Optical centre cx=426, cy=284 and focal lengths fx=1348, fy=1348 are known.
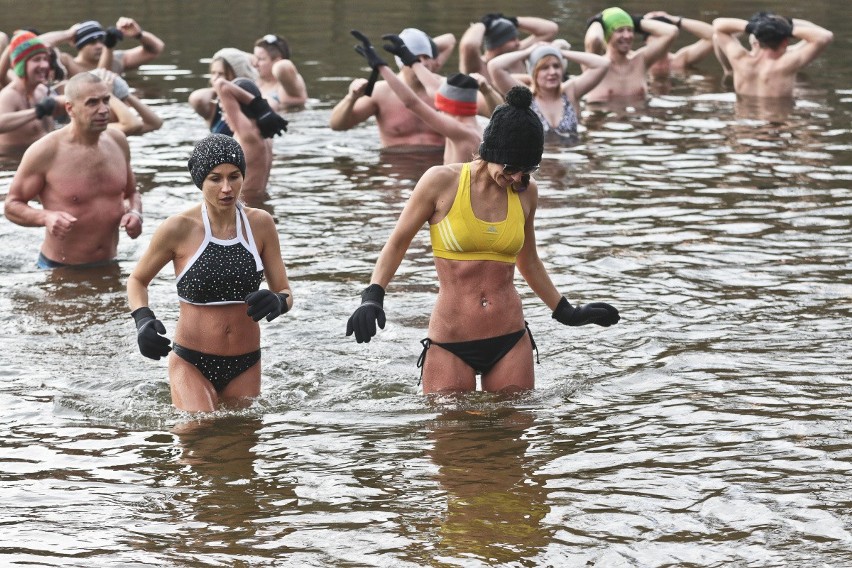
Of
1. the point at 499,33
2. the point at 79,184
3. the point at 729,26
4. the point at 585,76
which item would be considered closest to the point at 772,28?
the point at 729,26

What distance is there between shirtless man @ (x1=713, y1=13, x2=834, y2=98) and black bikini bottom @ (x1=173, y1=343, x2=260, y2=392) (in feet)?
38.6

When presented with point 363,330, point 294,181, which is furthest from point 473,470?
point 294,181

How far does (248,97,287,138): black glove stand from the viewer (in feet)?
38.2

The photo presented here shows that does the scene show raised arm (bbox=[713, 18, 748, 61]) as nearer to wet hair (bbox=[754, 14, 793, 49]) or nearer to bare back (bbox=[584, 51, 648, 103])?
wet hair (bbox=[754, 14, 793, 49])

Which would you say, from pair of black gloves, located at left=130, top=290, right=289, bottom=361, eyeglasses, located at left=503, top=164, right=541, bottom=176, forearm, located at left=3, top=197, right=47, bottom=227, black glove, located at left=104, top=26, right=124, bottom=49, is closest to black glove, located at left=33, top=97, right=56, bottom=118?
forearm, located at left=3, top=197, right=47, bottom=227

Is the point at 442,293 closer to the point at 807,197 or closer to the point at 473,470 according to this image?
the point at 473,470

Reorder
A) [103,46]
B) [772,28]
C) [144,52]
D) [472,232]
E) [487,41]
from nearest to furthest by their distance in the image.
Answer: [472,232] → [487,41] → [772,28] → [103,46] → [144,52]

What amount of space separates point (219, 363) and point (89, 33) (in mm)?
11175

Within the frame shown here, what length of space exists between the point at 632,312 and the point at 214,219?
353 centimetres

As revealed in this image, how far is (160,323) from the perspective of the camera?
656 centimetres

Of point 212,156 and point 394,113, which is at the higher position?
point 212,156

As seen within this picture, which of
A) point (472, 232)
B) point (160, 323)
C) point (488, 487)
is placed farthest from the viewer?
point (472, 232)

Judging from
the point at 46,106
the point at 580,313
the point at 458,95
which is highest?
the point at 458,95

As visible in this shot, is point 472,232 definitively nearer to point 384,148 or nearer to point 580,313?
point 580,313
